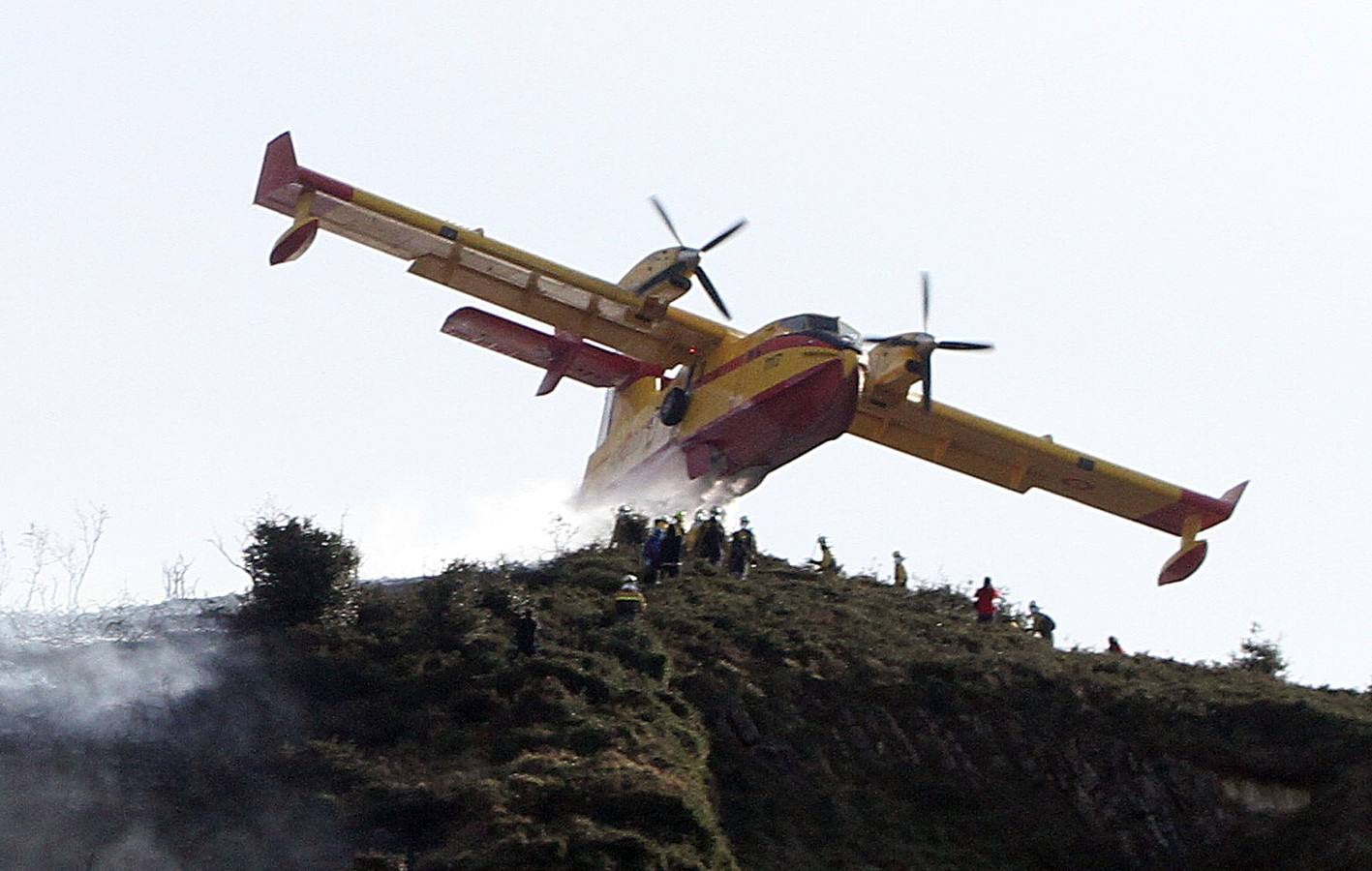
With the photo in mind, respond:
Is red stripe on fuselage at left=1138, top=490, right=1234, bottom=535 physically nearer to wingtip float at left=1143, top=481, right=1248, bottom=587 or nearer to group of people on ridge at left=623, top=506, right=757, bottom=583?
wingtip float at left=1143, top=481, right=1248, bottom=587

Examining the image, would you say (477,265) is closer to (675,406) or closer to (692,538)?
(675,406)

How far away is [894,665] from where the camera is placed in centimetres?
2998

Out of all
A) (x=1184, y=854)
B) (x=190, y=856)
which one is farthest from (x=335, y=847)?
(x=1184, y=854)

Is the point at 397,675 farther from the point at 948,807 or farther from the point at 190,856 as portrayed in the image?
the point at 948,807

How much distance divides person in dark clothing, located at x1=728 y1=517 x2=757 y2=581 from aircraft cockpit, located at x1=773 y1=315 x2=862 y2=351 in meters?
4.17

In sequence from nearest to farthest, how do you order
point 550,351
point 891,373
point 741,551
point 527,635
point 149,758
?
point 149,758 < point 527,635 < point 741,551 < point 891,373 < point 550,351

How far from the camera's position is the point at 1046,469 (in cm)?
4325

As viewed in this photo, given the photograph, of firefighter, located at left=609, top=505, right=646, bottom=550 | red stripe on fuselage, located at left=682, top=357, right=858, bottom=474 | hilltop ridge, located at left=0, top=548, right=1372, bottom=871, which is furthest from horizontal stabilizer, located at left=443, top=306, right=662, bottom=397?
hilltop ridge, located at left=0, top=548, right=1372, bottom=871

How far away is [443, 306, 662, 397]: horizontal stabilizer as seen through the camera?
131 ft

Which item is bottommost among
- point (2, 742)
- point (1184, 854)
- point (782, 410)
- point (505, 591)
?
point (1184, 854)

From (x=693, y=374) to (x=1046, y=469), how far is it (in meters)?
9.16

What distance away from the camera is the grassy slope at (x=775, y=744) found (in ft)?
75.8

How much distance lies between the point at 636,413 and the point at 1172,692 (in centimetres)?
1646

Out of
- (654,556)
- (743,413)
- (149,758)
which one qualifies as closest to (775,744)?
(654,556)
